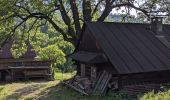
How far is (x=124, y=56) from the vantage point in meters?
20.8

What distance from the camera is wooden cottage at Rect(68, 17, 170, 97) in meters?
20.3

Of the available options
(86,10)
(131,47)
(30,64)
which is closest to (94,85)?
A: (131,47)

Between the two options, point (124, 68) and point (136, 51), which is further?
point (136, 51)

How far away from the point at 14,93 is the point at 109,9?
35.8 feet

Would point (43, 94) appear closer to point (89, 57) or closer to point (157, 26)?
point (89, 57)

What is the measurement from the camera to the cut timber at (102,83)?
67.8ft

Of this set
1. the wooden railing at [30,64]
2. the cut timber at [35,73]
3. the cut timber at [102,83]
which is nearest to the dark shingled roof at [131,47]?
the cut timber at [102,83]

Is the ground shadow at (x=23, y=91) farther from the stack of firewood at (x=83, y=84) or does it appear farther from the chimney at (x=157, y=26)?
the chimney at (x=157, y=26)

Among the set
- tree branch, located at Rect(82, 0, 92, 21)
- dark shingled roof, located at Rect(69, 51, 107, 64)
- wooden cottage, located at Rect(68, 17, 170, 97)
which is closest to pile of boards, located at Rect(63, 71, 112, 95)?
wooden cottage, located at Rect(68, 17, 170, 97)

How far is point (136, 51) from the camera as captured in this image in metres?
21.7

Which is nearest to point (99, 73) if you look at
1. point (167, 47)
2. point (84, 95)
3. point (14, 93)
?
point (84, 95)

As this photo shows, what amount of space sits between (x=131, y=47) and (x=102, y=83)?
311cm

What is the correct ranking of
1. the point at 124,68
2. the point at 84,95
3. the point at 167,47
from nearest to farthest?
1. the point at 124,68
2. the point at 84,95
3. the point at 167,47

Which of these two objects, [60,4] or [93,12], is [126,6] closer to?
[93,12]
